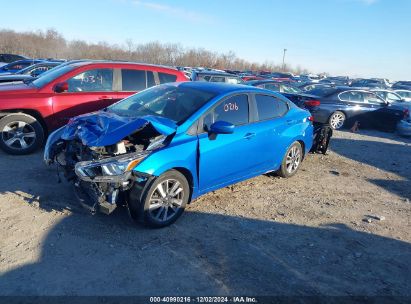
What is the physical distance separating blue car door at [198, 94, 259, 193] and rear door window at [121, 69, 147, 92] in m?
3.12

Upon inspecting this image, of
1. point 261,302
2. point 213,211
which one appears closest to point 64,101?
point 213,211

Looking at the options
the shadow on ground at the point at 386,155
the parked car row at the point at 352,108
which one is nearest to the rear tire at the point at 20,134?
the shadow on ground at the point at 386,155

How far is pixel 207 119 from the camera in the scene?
474 cm

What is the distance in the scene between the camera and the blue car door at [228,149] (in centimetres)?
466

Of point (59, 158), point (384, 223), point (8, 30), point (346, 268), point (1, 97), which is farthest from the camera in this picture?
point (8, 30)

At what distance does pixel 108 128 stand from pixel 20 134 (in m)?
3.09

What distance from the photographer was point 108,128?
171 inches

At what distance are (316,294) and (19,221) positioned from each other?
3.39 metres

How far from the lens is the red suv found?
645cm

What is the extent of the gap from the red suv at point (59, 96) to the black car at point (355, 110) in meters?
6.80

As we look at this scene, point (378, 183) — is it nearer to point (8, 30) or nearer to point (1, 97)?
point (1, 97)

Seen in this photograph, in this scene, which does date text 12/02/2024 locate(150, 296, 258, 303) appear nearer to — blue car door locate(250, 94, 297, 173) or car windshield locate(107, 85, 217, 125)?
car windshield locate(107, 85, 217, 125)

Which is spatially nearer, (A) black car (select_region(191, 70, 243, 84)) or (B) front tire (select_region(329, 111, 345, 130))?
(B) front tire (select_region(329, 111, 345, 130))

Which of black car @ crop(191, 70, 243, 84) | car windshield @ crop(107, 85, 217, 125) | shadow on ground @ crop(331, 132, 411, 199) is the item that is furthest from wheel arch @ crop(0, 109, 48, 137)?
black car @ crop(191, 70, 243, 84)
